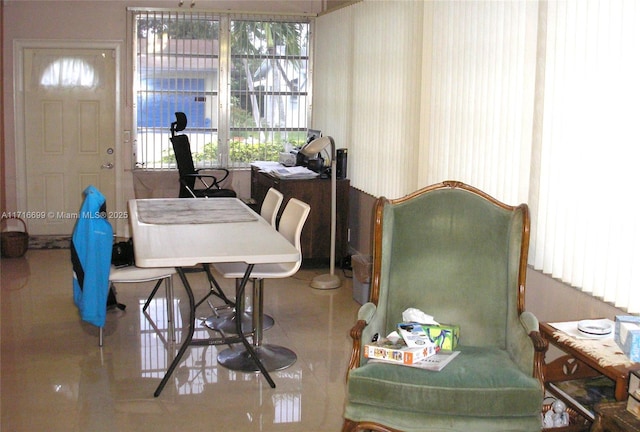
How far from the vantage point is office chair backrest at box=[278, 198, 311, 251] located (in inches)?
180

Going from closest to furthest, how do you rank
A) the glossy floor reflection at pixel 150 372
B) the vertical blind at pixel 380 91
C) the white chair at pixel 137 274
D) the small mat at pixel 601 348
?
1. the small mat at pixel 601 348
2. the glossy floor reflection at pixel 150 372
3. the white chair at pixel 137 274
4. the vertical blind at pixel 380 91

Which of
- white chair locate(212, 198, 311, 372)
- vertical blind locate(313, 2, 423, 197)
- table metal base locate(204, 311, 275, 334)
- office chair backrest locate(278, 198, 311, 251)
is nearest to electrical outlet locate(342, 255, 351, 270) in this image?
vertical blind locate(313, 2, 423, 197)

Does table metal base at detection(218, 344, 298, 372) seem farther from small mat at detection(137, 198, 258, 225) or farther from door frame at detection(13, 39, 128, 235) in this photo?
door frame at detection(13, 39, 128, 235)

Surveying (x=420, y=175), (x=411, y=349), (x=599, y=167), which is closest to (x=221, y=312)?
(x=420, y=175)

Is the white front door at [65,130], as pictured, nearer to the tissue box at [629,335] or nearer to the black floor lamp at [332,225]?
the black floor lamp at [332,225]

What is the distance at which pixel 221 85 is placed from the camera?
26.3 feet

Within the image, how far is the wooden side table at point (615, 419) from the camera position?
2.43m

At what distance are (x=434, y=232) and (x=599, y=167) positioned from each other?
31.2 inches

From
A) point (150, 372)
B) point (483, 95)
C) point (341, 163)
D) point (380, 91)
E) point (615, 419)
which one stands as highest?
point (380, 91)

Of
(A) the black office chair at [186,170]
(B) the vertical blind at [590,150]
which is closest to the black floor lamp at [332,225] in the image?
(A) the black office chair at [186,170]

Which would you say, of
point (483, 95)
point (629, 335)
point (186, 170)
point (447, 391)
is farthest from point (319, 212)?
point (629, 335)

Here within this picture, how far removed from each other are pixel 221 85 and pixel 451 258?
510cm

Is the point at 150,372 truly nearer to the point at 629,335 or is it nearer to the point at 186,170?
the point at 629,335

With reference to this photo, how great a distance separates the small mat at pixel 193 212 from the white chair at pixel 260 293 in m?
0.39
